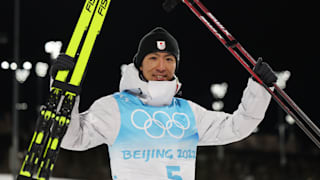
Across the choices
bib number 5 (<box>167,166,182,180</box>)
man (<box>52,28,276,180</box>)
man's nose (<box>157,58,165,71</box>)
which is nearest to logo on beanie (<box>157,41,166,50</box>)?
man (<box>52,28,276,180</box>)

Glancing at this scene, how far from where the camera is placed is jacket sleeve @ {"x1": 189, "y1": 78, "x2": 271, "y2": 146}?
144 inches

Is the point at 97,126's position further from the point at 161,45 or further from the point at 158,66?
the point at 161,45

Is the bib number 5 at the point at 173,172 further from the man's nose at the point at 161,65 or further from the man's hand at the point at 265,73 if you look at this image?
the man's hand at the point at 265,73

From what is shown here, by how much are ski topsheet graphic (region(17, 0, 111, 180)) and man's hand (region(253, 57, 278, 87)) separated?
1.22 meters

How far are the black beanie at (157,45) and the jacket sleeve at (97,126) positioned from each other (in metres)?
0.41

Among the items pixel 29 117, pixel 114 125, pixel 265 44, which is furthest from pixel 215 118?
pixel 29 117

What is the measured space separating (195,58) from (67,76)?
2387cm

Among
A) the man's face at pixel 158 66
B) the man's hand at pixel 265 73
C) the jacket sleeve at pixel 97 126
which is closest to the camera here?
the jacket sleeve at pixel 97 126

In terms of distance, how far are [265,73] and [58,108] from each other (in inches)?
58.9

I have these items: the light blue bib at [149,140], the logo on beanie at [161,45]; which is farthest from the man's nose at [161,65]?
the light blue bib at [149,140]

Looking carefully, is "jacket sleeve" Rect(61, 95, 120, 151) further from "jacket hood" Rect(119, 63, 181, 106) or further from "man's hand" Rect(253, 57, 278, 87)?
"man's hand" Rect(253, 57, 278, 87)

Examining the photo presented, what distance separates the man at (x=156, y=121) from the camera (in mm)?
3453

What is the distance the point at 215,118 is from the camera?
384 cm

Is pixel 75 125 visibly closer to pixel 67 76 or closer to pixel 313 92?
pixel 67 76
